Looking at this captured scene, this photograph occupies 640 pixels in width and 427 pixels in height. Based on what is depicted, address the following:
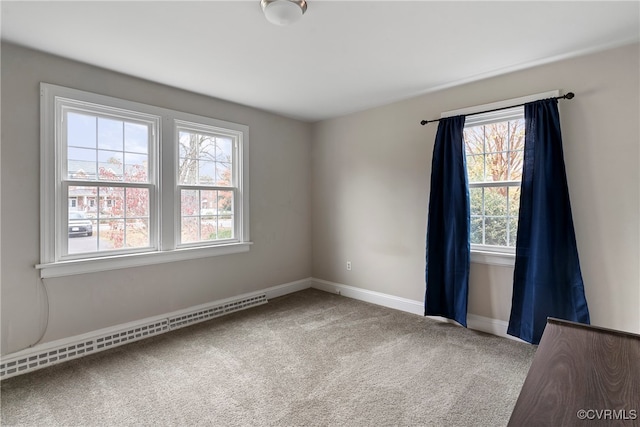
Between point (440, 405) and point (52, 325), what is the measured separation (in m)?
3.03

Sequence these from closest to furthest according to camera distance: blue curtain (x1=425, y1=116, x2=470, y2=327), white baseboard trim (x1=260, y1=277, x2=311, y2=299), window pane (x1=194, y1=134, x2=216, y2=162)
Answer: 1. blue curtain (x1=425, y1=116, x2=470, y2=327)
2. window pane (x1=194, y1=134, x2=216, y2=162)
3. white baseboard trim (x1=260, y1=277, x2=311, y2=299)

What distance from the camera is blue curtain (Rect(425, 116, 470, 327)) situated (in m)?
3.14

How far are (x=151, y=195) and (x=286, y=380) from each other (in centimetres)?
221

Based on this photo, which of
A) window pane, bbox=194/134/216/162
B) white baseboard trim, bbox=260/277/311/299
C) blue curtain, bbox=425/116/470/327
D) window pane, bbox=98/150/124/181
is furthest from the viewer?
white baseboard trim, bbox=260/277/311/299

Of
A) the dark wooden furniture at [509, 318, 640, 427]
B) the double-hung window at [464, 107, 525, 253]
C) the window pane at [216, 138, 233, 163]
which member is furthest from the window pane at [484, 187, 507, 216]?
the window pane at [216, 138, 233, 163]

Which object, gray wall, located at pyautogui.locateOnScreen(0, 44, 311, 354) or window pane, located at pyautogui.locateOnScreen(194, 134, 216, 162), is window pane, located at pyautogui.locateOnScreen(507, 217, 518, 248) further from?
window pane, located at pyautogui.locateOnScreen(194, 134, 216, 162)

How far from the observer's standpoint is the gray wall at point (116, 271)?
7.88 feet

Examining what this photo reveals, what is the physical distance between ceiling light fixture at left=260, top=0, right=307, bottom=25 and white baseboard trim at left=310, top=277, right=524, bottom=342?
307 centimetres

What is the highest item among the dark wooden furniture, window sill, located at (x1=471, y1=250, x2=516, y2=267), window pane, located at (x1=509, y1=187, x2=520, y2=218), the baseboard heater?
window pane, located at (x1=509, y1=187, x2=520, y2=218)

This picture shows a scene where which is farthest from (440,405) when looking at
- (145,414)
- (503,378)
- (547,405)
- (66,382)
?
(66,382)

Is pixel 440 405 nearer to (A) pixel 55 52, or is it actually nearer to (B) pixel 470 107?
(B) pixel 470 107

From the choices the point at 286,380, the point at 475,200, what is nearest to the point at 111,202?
the point at 286,380

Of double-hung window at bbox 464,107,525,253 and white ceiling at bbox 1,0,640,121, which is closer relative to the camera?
white ceiling at bbox 1,0,640,121

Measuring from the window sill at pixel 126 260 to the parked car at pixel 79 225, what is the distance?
246 mm
